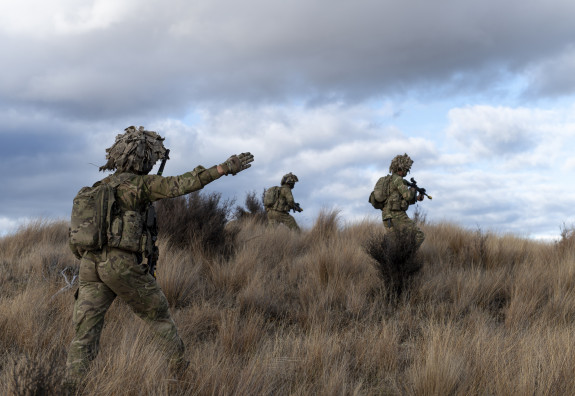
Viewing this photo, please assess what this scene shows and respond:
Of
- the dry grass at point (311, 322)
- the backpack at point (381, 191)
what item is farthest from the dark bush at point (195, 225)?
the backpack at point (381, 191)

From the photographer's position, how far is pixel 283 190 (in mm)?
14719

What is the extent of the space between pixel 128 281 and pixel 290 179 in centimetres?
1119

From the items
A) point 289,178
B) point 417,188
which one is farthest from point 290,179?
point 417,188

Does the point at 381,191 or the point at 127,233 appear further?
the point at 381,191

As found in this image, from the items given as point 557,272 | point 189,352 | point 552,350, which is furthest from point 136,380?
point 557,272

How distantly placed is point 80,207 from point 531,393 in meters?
3.69

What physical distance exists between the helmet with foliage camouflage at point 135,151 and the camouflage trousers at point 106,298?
716 mm

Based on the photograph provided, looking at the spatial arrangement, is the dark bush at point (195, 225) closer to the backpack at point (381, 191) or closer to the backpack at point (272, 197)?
the backpack at point (381, 191)

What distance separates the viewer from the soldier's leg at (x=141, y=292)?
397 centimetres

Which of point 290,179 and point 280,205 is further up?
point 290,179

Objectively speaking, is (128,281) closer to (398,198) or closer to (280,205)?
(398,198)

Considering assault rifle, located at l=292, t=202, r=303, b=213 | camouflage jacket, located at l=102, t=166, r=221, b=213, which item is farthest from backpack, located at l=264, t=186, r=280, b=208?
camouflage jacket, located at l=102, t=166, r=221, b=213

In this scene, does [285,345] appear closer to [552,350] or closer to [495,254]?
[552,350]

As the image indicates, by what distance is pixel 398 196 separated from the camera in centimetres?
975
